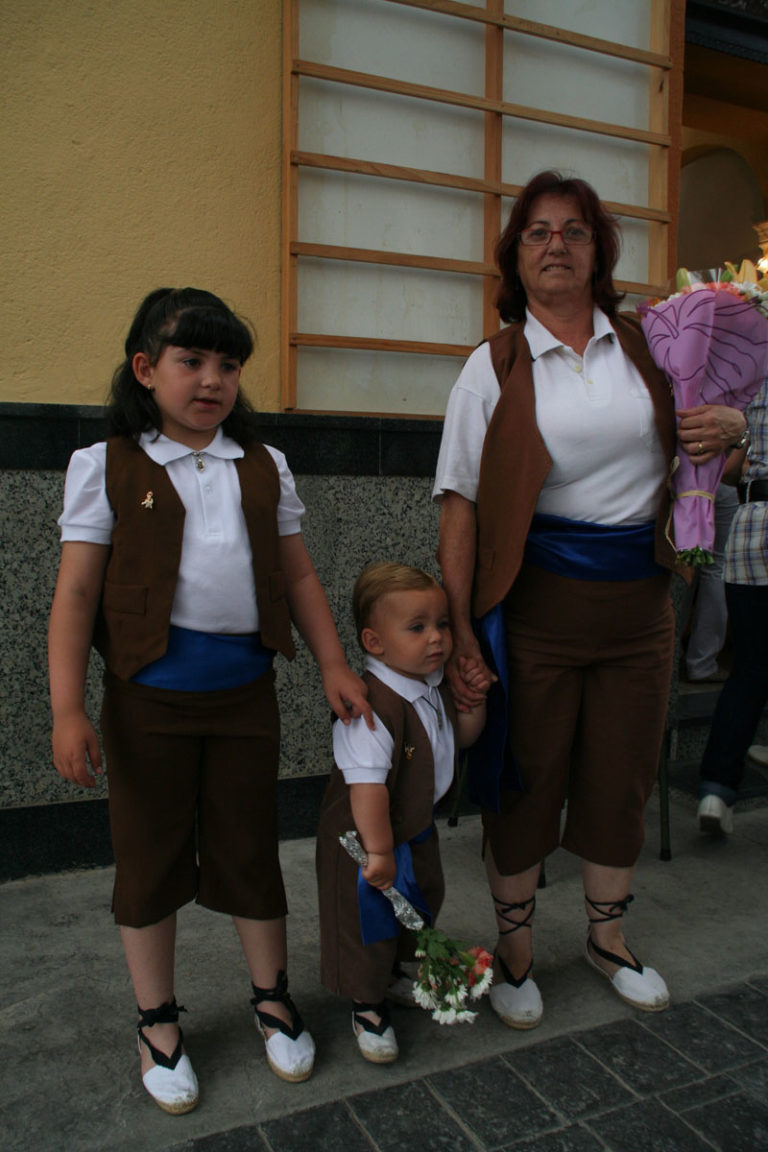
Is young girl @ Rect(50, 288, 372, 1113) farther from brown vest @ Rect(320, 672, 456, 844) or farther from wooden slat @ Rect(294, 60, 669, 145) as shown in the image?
wooden slat @ Rect(294, 60, 669, 145)

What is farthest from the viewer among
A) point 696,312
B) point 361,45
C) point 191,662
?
point 361,45

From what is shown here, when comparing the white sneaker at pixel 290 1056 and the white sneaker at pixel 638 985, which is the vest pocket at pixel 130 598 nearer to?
the white sneaker at pixel 290 1056

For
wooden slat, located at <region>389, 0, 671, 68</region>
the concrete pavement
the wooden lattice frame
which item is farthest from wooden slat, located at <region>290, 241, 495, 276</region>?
the concrete pavement

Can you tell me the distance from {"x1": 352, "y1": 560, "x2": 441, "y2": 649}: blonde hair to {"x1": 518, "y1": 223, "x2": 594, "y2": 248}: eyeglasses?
87 centimetres

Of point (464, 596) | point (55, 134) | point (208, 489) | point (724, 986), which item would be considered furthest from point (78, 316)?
point (724, 986)

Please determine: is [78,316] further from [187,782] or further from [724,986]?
[724,986]

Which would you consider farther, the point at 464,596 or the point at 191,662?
the point at 464,596

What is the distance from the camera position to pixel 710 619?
209 inches

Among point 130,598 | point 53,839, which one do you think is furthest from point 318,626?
point 53,839

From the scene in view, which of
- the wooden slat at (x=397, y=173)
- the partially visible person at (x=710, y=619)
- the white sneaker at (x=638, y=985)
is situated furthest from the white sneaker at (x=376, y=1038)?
the partially visible person at (x=710, y=619)

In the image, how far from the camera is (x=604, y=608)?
2305 mm

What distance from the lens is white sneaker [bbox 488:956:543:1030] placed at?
234 centimetres

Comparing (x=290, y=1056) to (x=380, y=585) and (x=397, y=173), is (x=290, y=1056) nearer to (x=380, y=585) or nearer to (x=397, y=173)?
(x=380, y=585)

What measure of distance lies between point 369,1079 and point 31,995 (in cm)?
98
